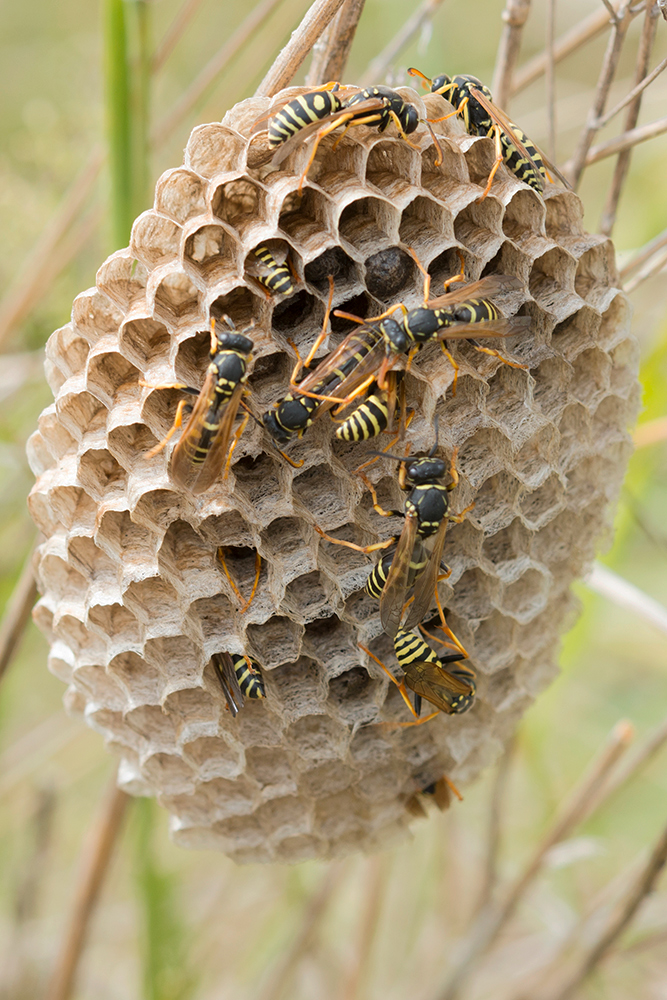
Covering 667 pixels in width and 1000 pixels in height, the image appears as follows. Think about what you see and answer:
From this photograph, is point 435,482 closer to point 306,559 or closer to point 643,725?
point 306,559

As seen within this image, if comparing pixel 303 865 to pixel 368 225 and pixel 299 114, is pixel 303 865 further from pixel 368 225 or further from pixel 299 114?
pixel 299 114

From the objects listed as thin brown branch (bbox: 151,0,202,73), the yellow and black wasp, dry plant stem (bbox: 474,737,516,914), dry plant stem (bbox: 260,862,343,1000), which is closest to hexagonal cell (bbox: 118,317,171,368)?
the yellow and black wasp

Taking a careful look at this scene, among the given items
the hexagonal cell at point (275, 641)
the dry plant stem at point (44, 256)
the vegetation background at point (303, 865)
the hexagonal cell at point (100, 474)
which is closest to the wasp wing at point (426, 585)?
the hexagonal cell at point (275, 641)

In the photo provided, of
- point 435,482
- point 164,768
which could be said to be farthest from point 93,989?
point 435,482

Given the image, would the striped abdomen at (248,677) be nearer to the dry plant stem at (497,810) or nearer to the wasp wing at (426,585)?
the wasp wing at (426,585)

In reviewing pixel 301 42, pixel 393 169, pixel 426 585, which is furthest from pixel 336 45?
pixel 426 585
